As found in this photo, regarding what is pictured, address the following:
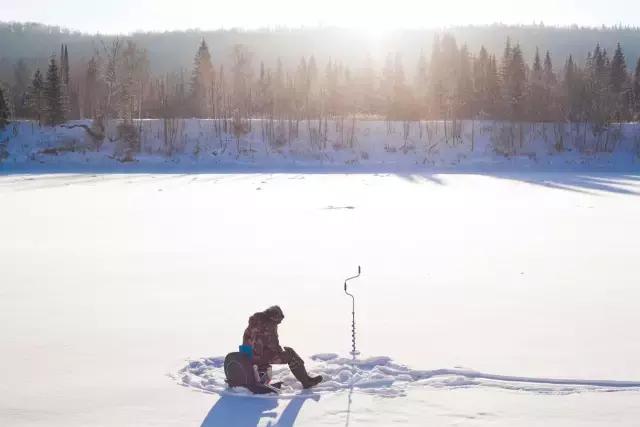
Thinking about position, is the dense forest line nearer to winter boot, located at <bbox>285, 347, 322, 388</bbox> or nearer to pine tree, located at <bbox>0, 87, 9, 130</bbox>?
pine tree, located at <bbox>0, 87, 9, 130</bbox>

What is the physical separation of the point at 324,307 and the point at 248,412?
11.3ft

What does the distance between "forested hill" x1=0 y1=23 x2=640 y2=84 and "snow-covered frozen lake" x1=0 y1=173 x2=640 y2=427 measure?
14574cm

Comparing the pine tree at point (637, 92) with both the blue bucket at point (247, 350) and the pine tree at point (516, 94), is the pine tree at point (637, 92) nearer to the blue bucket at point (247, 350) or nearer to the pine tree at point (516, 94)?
the pine tree at point (516, 94)

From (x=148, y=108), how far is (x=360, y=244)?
191ft

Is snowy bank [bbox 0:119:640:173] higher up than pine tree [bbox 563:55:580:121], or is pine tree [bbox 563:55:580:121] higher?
pine tree [bbox 563:55:580:121]

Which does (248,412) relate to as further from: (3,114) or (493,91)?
(493,91)

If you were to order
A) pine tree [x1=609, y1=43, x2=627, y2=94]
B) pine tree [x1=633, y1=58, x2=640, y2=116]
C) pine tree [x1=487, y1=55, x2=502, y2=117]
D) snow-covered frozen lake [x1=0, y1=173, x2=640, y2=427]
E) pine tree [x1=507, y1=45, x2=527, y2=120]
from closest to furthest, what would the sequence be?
snow-covered frozen lake [x1=0, y1=173, x2=640, y2=427] → pine tree [x1=507, y1=45, x2=527, y2=120] → pine tree [x1=487, y1=55, x2=502, y2=117] → pine tree [x1=633, y1=58, x2=640, y2=116] → pine tree [x1=609, y1=43, x2=627, y2=94]

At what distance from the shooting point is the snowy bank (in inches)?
1809

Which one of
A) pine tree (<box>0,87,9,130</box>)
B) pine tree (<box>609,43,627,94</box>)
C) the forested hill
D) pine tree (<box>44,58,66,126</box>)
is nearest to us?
pine tree (<box>0,87,9,130</box>)

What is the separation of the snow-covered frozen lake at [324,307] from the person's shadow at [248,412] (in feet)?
0.07

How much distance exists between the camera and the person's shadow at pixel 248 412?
530 centimetres

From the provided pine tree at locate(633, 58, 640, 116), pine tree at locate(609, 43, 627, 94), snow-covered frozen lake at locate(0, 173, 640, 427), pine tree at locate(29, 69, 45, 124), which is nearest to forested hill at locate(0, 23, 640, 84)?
pine tree at locate(609, 43, 627, 94)

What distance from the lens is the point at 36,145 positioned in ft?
159

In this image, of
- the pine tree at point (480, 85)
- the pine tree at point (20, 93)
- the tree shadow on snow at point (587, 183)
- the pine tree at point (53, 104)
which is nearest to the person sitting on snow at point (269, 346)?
the tree shadow on snow at point (587, 183)
